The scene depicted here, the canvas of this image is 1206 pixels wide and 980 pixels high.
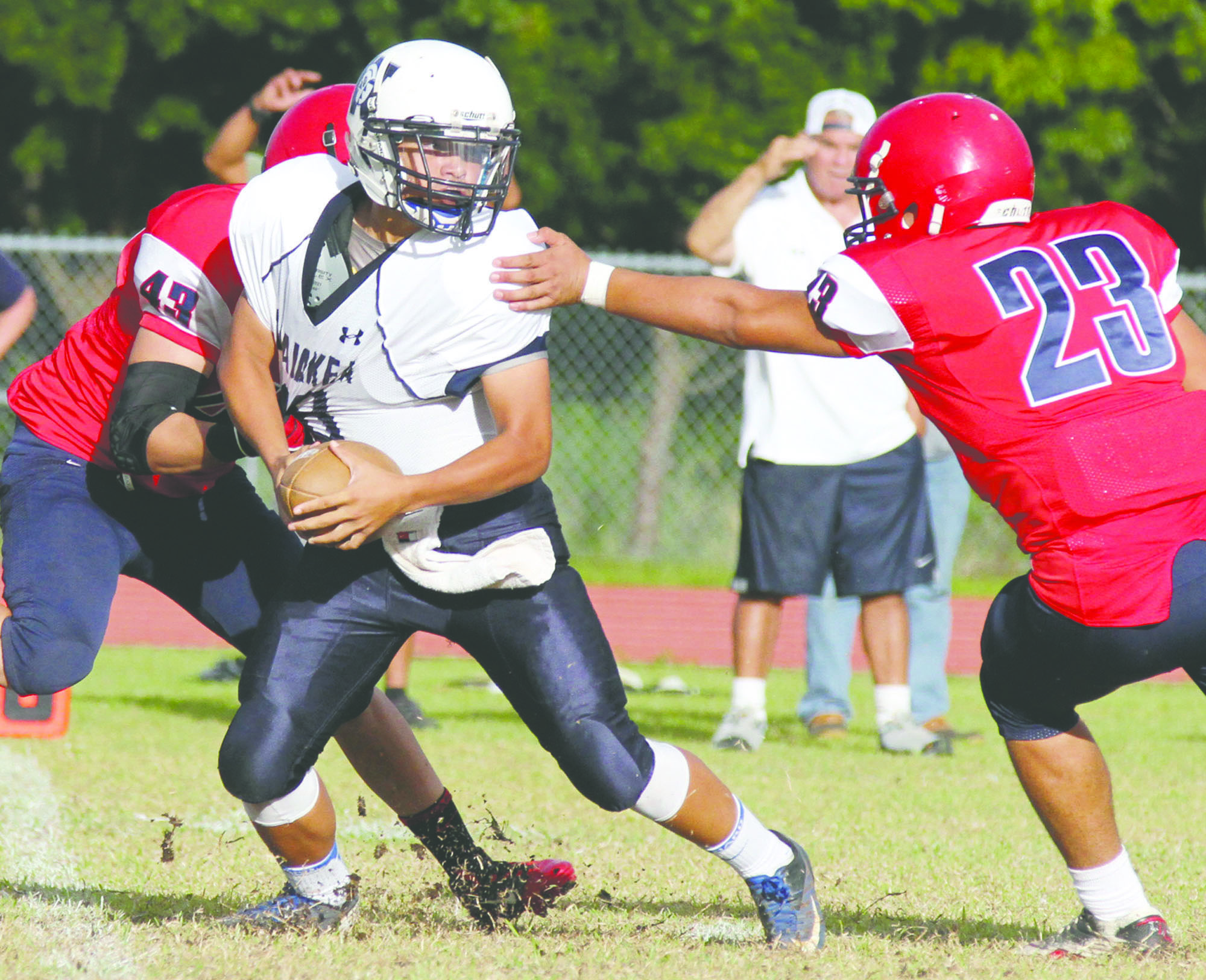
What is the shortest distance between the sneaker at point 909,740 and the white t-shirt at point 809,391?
111 centimetres

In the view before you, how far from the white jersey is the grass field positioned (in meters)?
1.13

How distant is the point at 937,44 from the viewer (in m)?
15.9

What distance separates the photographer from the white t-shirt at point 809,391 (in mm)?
6516

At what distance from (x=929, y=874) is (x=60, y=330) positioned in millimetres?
11275

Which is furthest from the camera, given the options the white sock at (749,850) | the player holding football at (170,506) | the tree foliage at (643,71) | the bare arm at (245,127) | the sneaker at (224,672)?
the tree foliage at (643,71)

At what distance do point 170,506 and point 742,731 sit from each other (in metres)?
3.04

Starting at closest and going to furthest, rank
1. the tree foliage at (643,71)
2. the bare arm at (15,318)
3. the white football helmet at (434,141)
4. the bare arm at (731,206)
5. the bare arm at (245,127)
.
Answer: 1. the white football helmet at (434,141)
2. the bare arm at (15,318)
3. the bare arm at (245,127)
4. the bare arm at (731,206)
5. the tree foliage at (643,71)

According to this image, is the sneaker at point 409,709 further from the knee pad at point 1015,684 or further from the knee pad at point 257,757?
the knee pad at point 1015,684

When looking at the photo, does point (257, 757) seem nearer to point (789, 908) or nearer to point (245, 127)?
point (789, 908)

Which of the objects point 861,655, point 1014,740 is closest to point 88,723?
point 1014,740

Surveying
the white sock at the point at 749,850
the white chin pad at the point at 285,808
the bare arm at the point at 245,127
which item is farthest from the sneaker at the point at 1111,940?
the bare arm at the point at 245,127

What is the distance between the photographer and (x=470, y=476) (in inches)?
129

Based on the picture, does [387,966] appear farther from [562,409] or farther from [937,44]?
[937,44]

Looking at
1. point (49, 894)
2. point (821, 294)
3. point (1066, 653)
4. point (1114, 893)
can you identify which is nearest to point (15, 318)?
point (49, 894)
